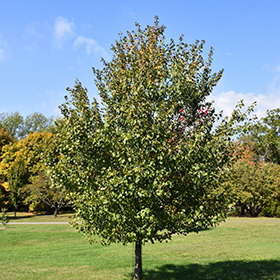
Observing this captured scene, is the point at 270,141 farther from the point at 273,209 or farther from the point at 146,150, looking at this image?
the point at 146,150

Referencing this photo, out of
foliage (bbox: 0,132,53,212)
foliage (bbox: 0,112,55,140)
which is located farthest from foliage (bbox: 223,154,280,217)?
foliage (bbox: 0,112,55,140)

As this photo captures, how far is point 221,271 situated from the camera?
10898 millimetres

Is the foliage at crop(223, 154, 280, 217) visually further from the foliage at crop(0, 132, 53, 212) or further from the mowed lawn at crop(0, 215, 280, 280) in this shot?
the foliage at crop(0, 132, 53, 212)

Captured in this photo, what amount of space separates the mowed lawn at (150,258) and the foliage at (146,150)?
3.54 meters

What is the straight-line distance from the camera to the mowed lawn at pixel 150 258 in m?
10.6

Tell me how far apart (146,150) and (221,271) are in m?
A: 6.77

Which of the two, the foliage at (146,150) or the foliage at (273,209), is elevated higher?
the foliage at (146,150)

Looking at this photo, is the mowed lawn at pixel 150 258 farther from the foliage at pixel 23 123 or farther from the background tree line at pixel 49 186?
the foliage at pixel 23 123

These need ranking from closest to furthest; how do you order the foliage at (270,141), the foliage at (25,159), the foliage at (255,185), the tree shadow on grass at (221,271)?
the tree shadow on grass at (221,271), the foliage at (255,185), the foliage at (25,159), the foliage at (270,141)

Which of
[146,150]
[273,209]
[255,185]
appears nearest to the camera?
[146,150]

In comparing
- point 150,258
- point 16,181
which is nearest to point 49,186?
point 16,181

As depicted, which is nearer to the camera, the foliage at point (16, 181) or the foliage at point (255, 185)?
the foliage at point (255, 185)

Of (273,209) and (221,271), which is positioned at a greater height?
(273,209)

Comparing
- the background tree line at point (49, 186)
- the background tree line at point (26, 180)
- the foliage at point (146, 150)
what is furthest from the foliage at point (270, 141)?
the foliage at point (146, 150)
